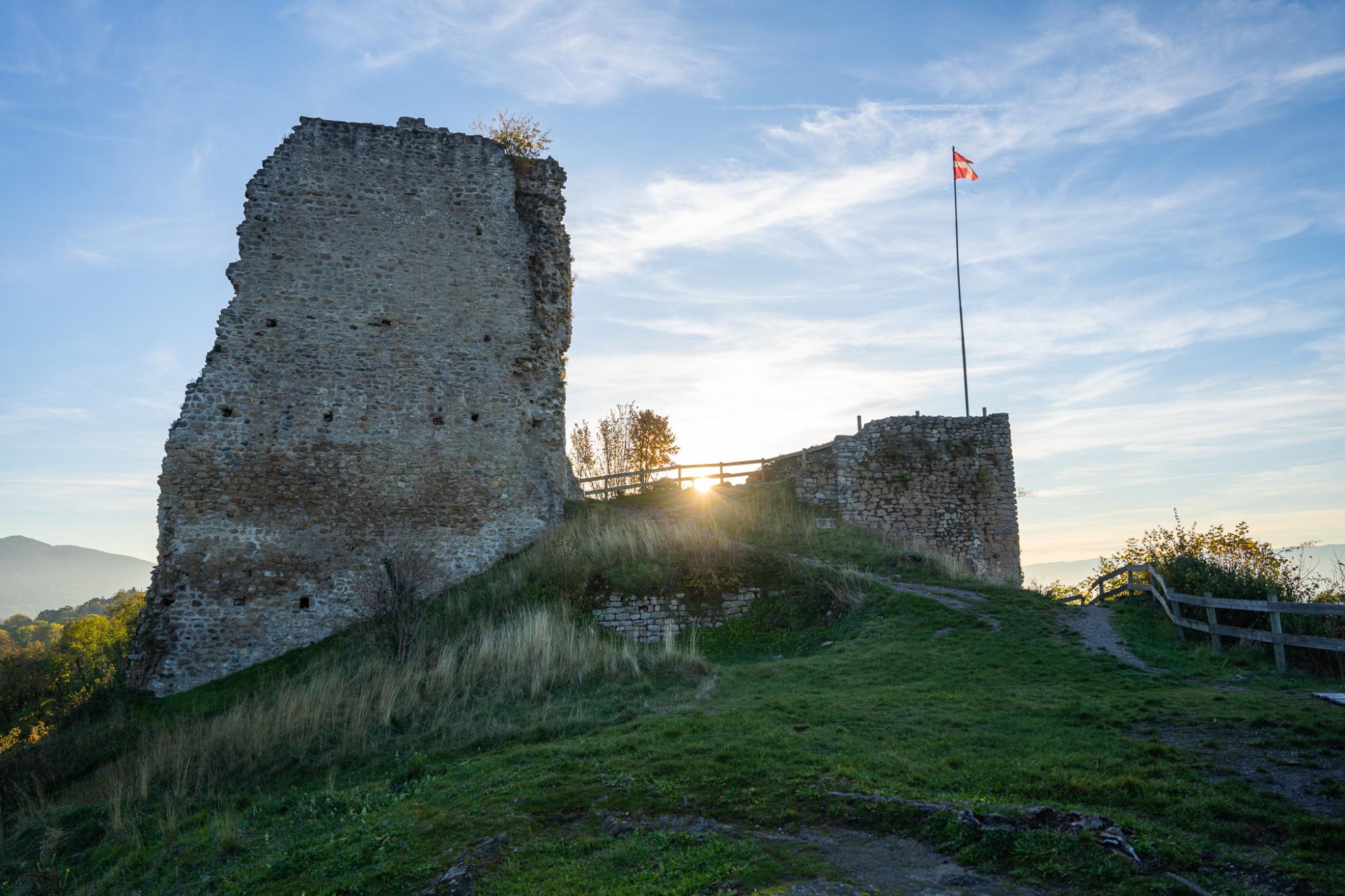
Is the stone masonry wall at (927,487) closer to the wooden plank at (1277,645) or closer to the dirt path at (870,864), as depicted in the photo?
the wooden plank at (1277,645)

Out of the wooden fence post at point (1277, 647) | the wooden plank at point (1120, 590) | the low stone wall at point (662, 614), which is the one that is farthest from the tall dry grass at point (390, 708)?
the wooden plank at point (1120, 590)

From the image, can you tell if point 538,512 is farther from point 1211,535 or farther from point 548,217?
point 1211,535

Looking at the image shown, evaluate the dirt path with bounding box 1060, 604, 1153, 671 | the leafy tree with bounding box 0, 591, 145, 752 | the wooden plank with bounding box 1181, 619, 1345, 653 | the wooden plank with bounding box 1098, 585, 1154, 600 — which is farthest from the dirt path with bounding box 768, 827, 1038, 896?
the leafy tree with bounding box 0, 591, 145, 752

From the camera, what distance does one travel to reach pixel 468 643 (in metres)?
15.6

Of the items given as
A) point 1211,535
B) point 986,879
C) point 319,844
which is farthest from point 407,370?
point 1211,535

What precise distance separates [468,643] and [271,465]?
6.43m

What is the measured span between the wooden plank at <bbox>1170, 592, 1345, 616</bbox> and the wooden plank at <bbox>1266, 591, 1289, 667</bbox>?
0.08 m

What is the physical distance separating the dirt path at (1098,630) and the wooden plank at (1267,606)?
1.34 meters

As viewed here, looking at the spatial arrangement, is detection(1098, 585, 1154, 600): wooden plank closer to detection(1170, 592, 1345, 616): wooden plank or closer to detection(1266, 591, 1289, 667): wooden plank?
detection(1170, 592, 1345, 616): wooden plank

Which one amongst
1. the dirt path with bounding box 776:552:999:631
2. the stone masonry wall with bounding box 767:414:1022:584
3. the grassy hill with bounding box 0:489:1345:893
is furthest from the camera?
the stone masonry wall with bounding box 767:414:1022:584

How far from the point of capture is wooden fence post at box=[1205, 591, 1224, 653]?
12.8 meters

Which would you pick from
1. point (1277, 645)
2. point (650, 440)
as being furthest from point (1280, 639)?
point (650, 440)

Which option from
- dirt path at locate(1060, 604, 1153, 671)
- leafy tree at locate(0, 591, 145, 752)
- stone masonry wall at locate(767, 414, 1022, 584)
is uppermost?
stone masonry wall at locate(767, 414, 1022, 584)

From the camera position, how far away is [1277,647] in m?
11.5
